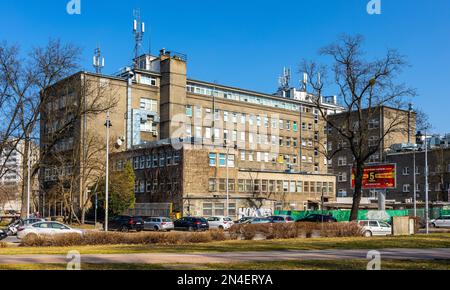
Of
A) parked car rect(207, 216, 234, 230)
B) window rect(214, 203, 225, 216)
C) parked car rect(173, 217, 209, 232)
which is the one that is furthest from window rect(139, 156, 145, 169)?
parked car rect(173, 217, 209, 232)

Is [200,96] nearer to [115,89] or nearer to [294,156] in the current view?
[115,89]

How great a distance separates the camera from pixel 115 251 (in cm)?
2411

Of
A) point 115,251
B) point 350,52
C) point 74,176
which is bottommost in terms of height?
point 115,251

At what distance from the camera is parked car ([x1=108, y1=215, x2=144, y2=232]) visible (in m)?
51.0

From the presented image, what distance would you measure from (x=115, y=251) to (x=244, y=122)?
234 ft

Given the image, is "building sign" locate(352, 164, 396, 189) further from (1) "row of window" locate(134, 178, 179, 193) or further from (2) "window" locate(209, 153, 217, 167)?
(1) "row of window" locate(134, 178, 179, 193)

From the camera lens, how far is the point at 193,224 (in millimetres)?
49875

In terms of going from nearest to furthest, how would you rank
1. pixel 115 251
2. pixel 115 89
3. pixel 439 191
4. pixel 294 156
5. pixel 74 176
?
pixel 115 251, pixel 74 176, pixel 115 89, pixel 439 191, pixel 294 156

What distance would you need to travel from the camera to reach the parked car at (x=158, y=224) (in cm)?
5081

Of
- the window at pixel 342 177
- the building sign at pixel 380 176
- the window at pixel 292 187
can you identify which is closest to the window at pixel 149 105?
the window at pixel 292 187

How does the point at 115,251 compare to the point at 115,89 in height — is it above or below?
below

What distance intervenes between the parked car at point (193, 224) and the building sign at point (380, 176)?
1751 centimetres

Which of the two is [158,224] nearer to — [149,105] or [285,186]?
[285,186]
